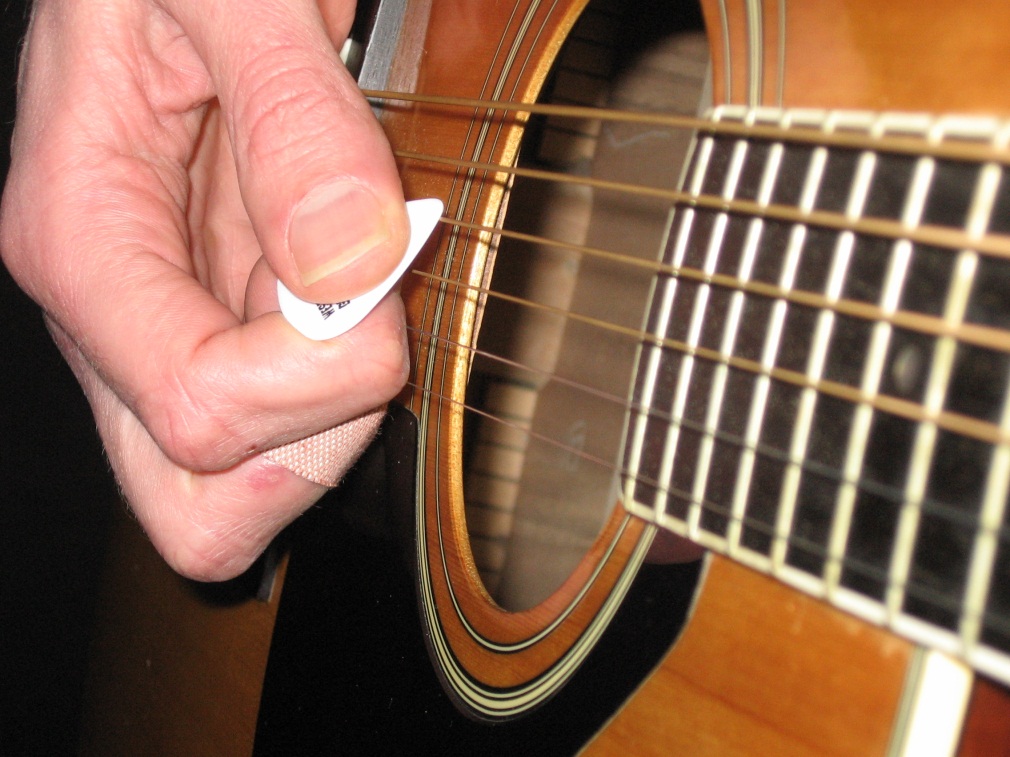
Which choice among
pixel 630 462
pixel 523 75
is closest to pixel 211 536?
pixel 630 462

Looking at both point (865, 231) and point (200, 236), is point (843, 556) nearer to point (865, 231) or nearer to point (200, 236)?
point (865, 231)

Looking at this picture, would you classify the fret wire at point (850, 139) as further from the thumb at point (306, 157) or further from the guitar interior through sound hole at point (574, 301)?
the guitar interior through sound hole at point (574, 301)

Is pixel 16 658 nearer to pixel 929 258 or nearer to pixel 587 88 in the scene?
pixel 587 88

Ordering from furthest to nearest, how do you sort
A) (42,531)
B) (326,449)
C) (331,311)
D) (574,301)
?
(42,531), (574,301), (326,449), (331,311)

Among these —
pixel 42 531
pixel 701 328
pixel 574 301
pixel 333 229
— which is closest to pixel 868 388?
pixel 701 328

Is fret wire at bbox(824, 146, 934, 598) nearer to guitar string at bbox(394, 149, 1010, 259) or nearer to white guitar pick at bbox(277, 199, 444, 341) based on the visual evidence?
guitar string at bbox(394, 149, 1010, 259)

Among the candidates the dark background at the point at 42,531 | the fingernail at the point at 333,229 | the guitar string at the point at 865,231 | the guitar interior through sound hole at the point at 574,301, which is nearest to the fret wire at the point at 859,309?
the guitar string at the point at 865,231
